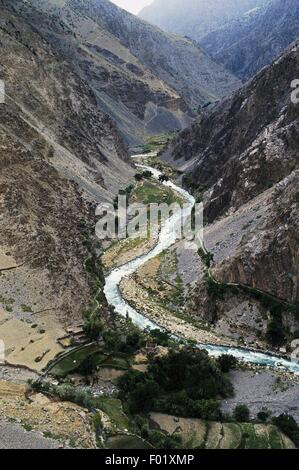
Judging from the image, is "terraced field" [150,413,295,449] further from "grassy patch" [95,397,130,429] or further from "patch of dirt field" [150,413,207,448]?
"grassy patch" [95,397,130,429]

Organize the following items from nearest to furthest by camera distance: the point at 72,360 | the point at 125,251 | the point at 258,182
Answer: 1. the point at 72,360
2. the point at 258,182
3. the point at 125,251

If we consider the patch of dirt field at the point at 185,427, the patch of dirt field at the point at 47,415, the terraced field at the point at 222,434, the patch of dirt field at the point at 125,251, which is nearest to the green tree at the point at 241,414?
the terraced field at the point at 222,434

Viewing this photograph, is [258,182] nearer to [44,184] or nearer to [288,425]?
[44,184]

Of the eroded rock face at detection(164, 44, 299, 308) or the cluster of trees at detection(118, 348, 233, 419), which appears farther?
the eroded rock face at detection(164, 44, 299, 308)

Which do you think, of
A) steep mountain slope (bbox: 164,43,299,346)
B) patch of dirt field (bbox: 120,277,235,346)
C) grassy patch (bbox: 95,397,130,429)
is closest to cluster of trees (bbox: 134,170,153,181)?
steep mountain slope (bbox: 164,43,299,346)

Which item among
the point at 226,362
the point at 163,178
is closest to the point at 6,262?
the point at 226,362

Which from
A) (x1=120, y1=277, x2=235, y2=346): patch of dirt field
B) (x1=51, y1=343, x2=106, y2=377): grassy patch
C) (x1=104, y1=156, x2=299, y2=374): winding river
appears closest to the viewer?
(x1=51, y1=343, x2=106, y2=377): grassy patch
